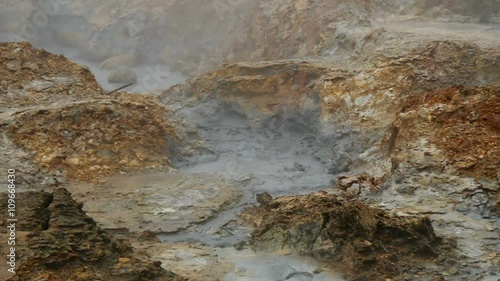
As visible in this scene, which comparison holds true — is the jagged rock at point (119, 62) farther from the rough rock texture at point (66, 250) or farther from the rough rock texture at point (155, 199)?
the rough rock texture at point (66, 250)

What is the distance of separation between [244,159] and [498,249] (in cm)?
483

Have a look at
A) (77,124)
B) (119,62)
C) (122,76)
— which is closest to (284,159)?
(77,124)

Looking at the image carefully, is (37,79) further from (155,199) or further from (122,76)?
(122,76)

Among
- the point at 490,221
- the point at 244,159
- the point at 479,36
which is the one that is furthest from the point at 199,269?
the point at 479,36

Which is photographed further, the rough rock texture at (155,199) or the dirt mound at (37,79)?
the dirt mound at (37,79)

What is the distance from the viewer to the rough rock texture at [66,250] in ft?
12.7

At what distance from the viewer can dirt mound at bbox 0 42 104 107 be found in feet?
30.6

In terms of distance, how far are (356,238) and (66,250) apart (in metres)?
2.64

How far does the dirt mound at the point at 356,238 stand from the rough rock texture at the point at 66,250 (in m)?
1.55

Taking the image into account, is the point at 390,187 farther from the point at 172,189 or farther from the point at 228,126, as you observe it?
the point at 228,126

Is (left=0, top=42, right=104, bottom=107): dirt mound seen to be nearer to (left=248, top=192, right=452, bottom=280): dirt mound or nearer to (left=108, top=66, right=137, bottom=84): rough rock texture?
(left=248, top=192, right=452, bottom=280): dirt mound

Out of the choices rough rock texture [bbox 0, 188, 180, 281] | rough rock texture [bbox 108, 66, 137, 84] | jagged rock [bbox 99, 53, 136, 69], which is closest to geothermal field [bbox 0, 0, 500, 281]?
rough rock texture [bbox 0, 188, 180, 281]

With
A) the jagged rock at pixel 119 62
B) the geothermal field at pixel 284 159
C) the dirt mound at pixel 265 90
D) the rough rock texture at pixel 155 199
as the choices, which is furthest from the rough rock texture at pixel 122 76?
the rough rock texture at pixel 155 199

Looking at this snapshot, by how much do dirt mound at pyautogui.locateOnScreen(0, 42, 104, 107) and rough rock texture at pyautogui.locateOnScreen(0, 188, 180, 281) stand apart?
4.87m
